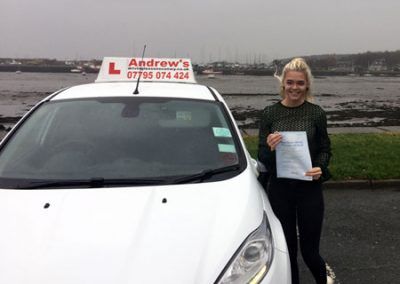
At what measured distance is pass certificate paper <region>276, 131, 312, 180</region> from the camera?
3.07 m

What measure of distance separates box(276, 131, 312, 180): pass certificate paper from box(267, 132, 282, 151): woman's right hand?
1.3 inches

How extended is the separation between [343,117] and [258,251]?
1748 centimetres

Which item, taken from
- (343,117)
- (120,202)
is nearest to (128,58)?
(120,202)

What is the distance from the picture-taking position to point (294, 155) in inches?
122

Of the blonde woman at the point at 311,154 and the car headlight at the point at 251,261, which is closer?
the car headlight at the point at 251,261

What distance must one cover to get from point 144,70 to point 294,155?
2.24m

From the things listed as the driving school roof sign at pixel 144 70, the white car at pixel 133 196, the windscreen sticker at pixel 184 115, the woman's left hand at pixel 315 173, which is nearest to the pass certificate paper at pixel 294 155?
the woman's left hand at pixel 315 173

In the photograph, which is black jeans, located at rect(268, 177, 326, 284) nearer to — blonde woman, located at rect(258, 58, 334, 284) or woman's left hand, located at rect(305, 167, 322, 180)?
blonde woman, located at rect(258, 58, 334, 284)

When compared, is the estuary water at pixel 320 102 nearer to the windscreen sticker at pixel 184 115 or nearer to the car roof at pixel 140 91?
the car roof at pixel 140 91

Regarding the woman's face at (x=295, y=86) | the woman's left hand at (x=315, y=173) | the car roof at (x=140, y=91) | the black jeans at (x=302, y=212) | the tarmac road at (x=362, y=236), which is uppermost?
the woman's face at (x=295, y=86)

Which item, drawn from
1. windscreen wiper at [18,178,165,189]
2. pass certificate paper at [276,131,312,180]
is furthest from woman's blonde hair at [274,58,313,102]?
windscreen wiper at [18,178,165,189]

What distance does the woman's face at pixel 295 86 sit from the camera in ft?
10.1

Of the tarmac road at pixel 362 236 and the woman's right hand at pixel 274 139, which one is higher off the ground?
the woman's right hand at pixel 274 139

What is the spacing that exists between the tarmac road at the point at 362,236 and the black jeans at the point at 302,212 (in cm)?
63
